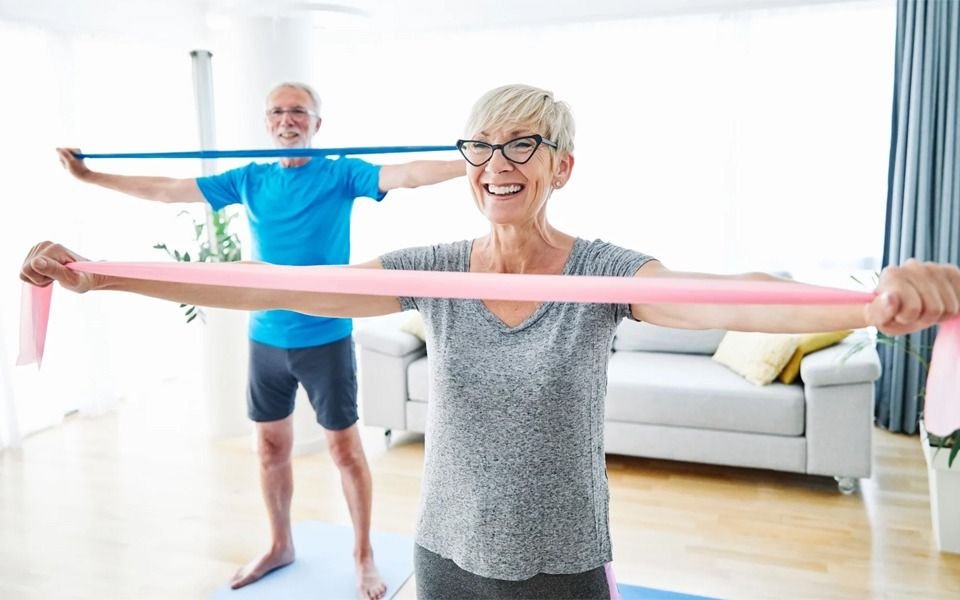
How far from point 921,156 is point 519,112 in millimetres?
3663

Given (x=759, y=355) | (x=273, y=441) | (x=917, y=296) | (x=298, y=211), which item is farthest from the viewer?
(x=759, y=355)

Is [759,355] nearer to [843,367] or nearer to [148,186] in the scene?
[843,367]

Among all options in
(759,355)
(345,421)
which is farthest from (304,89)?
(759,355)

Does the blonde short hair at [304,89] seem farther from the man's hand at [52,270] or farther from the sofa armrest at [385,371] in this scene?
the sofa armrest at [385,371]

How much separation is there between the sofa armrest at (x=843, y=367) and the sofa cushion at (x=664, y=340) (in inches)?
27.6

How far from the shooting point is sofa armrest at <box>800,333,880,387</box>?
3350 millimetres

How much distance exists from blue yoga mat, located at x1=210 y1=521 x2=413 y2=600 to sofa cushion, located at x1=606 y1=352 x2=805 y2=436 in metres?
1.25

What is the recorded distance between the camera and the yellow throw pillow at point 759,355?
361 centimetres

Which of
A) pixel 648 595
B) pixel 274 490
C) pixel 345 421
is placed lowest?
pixel 648 595

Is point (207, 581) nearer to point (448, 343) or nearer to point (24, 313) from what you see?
point (24, 313)

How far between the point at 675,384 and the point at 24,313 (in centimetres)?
281

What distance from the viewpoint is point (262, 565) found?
2.85m

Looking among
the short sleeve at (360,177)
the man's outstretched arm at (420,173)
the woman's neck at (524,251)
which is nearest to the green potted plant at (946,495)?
the man's outstretched arm at (420,173)

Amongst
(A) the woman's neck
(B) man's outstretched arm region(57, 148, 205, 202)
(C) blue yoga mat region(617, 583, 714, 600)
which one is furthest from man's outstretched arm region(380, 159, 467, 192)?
(C) blue yoga mat region(617, 583, 714, 600)
